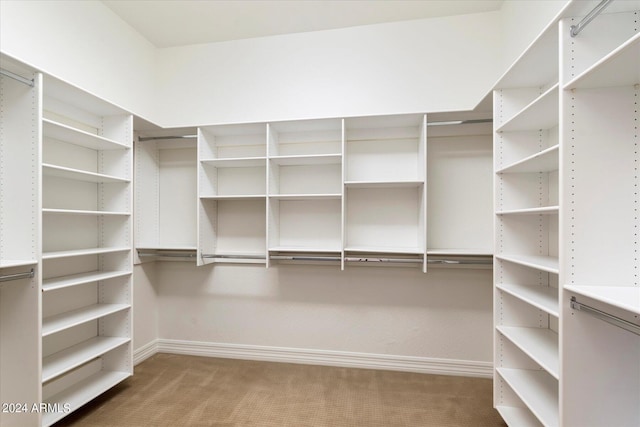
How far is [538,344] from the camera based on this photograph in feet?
5.63

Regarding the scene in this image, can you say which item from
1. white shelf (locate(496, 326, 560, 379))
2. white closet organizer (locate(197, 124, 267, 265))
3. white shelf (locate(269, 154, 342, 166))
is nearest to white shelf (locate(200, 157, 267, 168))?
white closet organizer (locate(197, 124, 267, 265))

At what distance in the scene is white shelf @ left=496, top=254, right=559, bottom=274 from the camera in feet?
4.81

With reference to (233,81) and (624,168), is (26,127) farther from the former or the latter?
(624,168)

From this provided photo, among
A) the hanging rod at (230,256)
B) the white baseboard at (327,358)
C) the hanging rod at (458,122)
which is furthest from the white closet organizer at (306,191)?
the white baseboard at (327,358)

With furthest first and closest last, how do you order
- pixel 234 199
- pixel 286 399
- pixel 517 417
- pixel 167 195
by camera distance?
pixel 167 195
pixel 234 199
pixel 286 399
pixel 517 417

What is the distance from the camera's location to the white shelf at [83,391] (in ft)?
6.17

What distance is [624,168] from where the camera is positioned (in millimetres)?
1252

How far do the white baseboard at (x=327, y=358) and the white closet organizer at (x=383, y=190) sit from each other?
3.16 ft

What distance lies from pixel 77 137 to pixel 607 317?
3137mm

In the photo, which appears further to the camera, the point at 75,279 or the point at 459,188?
the point at 459,188

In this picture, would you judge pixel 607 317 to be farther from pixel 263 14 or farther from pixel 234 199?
pixel 263 14

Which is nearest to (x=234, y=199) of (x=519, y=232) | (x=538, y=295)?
(x=519, y=232)

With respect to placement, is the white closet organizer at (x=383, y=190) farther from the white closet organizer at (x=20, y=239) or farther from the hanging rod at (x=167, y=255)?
the white closet organizer at (x=20, y=239)

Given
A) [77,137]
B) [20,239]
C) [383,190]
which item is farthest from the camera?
[383,190]
